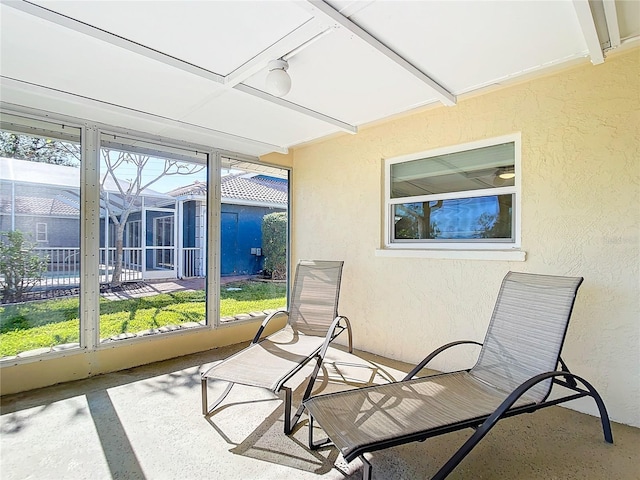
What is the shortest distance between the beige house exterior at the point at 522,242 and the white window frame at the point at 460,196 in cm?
7

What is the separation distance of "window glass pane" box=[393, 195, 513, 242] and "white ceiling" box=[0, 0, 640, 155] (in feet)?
3.60

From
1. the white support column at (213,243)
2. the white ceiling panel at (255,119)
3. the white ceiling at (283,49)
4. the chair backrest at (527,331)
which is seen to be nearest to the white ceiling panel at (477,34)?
the white ceiling at (283,49)

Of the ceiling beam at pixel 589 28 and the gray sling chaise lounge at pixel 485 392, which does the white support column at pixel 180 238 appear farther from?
the ceiling beam at pixel 589 28

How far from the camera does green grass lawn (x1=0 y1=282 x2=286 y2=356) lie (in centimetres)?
326

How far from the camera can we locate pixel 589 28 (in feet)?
6.86

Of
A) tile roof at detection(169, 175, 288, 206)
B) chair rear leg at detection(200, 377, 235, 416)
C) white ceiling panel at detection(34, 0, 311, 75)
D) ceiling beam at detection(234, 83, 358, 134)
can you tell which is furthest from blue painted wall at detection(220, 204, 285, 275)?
white ceiling panel at detection(34, 0, 311, 75)

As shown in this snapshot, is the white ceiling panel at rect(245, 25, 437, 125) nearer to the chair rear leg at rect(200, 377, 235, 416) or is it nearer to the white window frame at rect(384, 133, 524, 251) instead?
the white window frame at rect(384, 133, 524, 251)

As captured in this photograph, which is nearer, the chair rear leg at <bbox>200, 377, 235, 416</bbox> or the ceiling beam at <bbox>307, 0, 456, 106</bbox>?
the ceiling beam at <bbox>307, 0, 456, 106</bbox>

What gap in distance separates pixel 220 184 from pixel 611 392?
4.61 metres

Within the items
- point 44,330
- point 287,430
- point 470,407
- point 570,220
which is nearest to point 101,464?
point 287,430

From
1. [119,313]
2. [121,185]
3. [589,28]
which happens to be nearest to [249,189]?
[121,185]

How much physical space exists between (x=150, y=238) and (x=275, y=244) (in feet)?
5.94

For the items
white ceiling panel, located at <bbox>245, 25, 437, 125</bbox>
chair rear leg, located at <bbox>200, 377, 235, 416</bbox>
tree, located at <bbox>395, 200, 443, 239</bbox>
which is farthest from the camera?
tree, located at <bbox>395, 200, 443, 239</bbox>

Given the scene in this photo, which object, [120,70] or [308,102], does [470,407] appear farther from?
[120,70]
